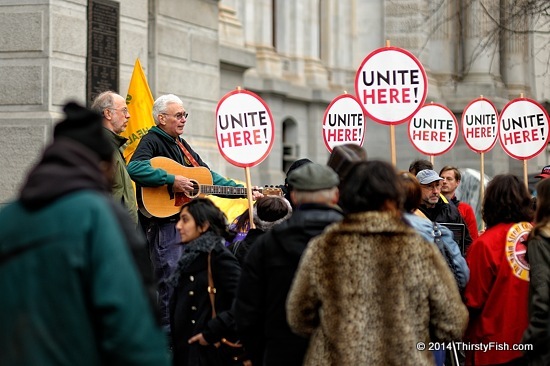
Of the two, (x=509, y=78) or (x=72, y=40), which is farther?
(x=509, y=78)

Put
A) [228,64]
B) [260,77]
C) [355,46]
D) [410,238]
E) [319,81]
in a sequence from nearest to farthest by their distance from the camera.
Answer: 1. [410,238]
2. [228,64]
3. [260,77]
4. [319,81]
5. [355,46]

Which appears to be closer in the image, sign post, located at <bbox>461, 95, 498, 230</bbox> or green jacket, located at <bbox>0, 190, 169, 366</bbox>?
green jacket, located at <bbox>0, 190, 169, 366</bbox>

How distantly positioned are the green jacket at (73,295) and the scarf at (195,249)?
126 inches

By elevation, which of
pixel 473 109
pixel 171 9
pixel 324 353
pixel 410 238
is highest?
pixel 171 9

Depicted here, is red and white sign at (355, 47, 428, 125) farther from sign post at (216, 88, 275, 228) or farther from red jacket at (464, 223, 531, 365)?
red jacket at (464, 223, 531, 365)

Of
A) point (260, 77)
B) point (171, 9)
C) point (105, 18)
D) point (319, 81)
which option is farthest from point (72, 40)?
point (319, 81)

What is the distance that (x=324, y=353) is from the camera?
19.7 ft

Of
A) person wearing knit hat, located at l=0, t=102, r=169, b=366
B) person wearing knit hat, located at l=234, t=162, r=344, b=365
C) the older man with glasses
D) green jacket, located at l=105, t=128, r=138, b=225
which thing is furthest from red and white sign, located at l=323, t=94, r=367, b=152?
person wearing knit hat, located at l=0, t=102, r=169, b=366

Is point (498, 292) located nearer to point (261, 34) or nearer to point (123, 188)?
point (123, 188)

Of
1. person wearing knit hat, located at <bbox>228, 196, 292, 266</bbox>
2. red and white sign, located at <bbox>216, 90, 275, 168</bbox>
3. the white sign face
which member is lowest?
person wearing knit hat, located at <bbox>228, 196, 292, 266</bbox>

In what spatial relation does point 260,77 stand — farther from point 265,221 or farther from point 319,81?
point 265,221

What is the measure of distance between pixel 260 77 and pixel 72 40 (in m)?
13.5

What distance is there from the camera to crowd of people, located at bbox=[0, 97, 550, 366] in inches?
165

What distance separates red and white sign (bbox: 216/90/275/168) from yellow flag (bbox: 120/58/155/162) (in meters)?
1.66
